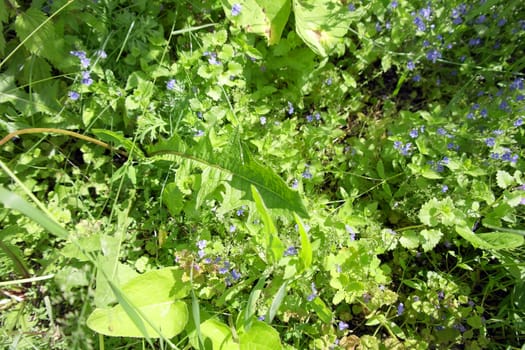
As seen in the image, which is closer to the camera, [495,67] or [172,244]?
[172,244]

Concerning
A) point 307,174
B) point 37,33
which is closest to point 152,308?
point 307,174

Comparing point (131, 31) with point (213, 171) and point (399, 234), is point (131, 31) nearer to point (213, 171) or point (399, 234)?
point (213, 171)

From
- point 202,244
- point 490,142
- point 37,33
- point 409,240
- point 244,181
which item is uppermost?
point 37,33

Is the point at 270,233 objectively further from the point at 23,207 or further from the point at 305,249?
the point at 23,207

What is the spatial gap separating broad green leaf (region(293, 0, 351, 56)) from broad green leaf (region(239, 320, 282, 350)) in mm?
1638

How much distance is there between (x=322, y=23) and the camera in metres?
2.68

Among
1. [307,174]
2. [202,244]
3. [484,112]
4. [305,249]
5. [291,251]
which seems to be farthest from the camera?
[484,112]

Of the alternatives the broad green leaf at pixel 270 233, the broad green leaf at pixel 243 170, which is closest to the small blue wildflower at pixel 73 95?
the broad green leaf at pixel 243 170

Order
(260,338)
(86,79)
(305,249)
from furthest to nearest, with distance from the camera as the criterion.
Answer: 1. (86,79)
2. (260,338)
3. (305,249)

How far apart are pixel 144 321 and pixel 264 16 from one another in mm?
1866

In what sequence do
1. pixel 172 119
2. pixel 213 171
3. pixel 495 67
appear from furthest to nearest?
pixel 495 67
pixel 172 119
pixel 213 171

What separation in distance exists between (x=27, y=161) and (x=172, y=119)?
0.90m

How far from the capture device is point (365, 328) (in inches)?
103

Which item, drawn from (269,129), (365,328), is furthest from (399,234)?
(269,129)
